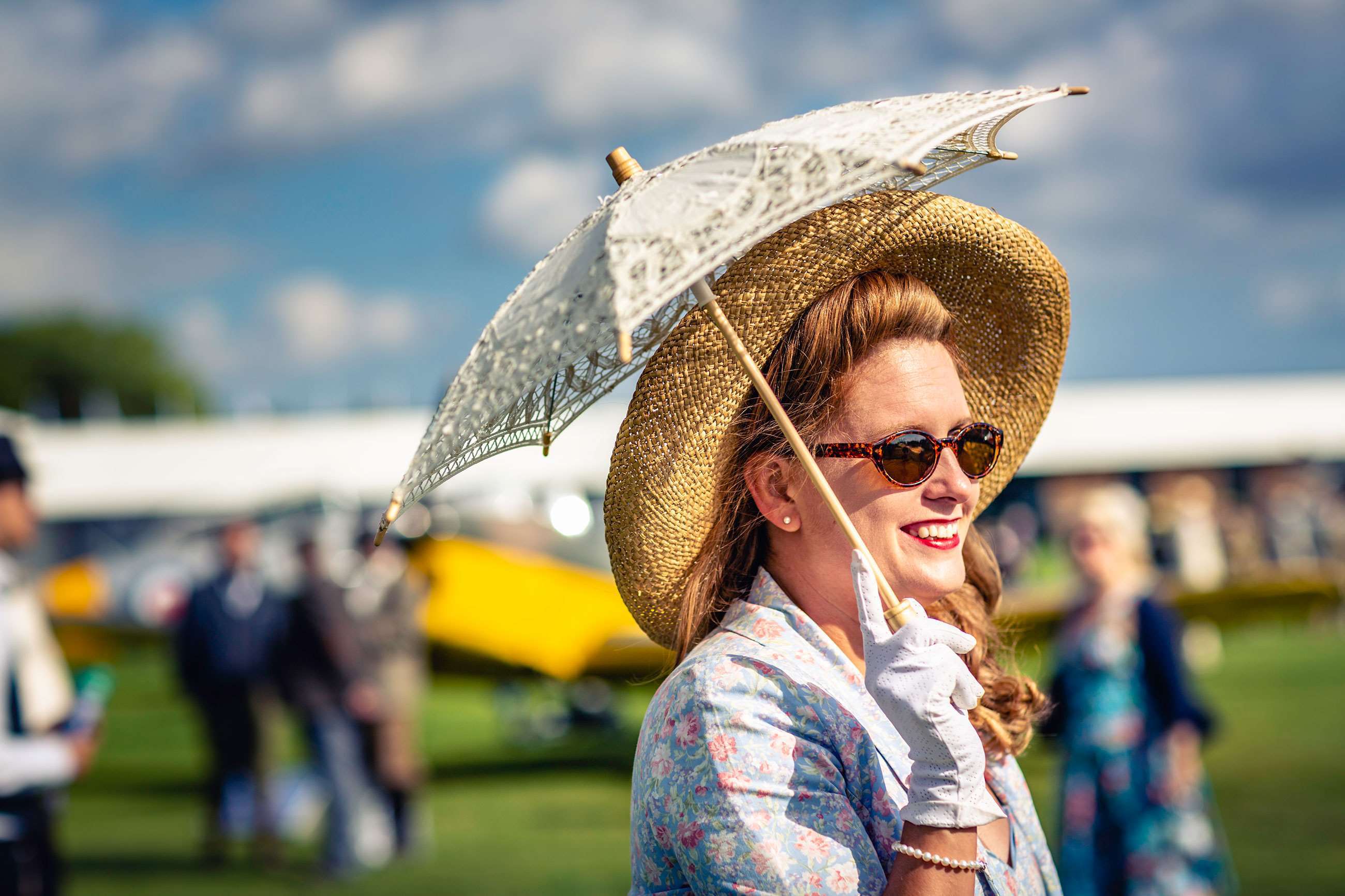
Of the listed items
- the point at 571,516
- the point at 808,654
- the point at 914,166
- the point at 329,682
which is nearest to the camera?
the point at 914,166

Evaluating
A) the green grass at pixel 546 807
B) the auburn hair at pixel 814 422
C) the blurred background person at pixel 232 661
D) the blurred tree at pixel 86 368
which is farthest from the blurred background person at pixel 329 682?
the blurred tree at pixel 86 368

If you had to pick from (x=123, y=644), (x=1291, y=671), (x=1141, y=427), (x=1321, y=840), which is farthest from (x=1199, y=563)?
(x=1141, y=427)

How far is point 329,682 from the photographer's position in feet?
28.7

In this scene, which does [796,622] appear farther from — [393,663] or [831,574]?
[393,663]

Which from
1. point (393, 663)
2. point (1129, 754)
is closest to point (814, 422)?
point (1129, 754)

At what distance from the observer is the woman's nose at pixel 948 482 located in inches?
73.9

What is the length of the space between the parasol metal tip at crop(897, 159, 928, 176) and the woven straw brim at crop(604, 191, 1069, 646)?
38 centimetres

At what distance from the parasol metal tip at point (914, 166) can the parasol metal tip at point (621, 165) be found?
511mm

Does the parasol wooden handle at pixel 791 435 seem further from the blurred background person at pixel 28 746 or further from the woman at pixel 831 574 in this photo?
the blurred background person at pixel 28 746

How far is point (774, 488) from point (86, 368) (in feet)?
340

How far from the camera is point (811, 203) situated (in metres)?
1.57

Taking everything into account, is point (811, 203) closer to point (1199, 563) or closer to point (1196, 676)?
point (1196, 676)

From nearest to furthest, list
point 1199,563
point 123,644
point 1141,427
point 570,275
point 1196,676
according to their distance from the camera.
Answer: point 570,275, point 1196,676, point 123,644, point 1199,563, point 1141,427

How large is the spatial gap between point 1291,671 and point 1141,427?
4076cm
